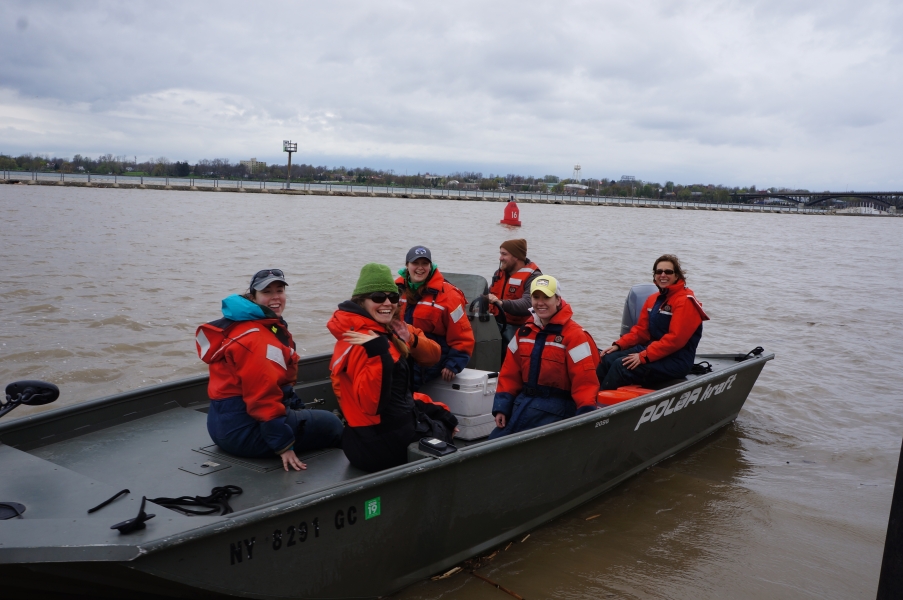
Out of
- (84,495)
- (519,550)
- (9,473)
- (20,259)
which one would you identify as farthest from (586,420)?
(20,259)

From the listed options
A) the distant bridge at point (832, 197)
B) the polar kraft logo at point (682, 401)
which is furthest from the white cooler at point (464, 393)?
the distant bridge at point (832, 197)

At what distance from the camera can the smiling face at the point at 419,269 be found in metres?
4.88

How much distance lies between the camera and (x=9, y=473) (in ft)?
A: 10.8

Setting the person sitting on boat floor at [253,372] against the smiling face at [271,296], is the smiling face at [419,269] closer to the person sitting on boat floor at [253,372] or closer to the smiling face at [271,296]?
the person sitting on boat floor at [253,372]

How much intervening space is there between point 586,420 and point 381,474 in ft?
5.12

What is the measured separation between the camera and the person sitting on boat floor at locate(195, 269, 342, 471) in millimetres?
3508

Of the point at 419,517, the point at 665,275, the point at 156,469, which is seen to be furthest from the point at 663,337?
the point at 156,469

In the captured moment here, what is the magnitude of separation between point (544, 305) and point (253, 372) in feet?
5.93

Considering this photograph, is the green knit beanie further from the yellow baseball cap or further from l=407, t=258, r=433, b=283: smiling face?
l=407, t=258, r=433, b=283: smiling face

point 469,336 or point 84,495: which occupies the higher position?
point 469,336

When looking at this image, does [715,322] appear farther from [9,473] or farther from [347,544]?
[9,473]

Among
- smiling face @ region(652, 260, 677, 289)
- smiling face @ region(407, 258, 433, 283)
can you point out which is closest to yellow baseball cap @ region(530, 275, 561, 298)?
smiling face @ region(407, 258, 433, 283)

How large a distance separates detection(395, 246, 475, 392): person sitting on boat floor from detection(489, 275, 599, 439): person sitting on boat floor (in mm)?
450

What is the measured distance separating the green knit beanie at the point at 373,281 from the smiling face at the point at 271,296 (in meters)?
0.55
